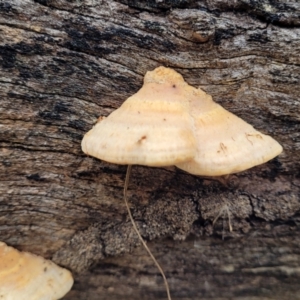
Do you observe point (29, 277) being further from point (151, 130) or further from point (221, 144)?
point (221, 144)

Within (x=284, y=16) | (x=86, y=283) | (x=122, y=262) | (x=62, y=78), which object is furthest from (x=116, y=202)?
(x=284, y=16)

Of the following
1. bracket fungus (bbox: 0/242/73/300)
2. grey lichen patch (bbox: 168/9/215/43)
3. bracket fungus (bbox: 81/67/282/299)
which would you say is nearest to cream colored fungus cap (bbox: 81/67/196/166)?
bracket fungus (bbox: 81/67/282/299)

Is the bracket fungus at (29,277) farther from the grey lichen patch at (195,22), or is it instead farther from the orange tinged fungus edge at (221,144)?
the grey lichen patch at (195,22)

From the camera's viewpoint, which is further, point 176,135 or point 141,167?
point 141,167

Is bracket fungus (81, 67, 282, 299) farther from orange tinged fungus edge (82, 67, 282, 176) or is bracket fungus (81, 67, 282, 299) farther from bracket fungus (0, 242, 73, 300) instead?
bracket fungus (0, 242, 73, 300)

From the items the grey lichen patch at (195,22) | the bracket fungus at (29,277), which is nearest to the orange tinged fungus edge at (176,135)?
the grey lichen patch at (195,22)

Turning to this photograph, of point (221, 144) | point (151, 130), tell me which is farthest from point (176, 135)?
point (221, 144)

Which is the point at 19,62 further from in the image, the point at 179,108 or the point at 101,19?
the point at 179,108
